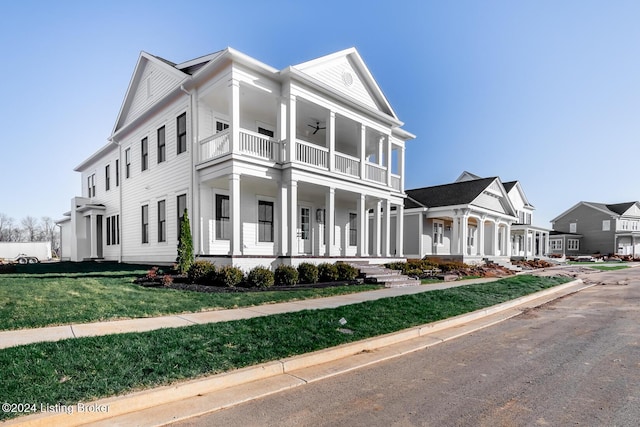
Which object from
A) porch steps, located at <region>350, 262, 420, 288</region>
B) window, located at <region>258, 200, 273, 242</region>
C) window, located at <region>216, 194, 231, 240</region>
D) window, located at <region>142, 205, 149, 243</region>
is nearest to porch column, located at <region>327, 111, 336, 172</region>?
window, located at <region>258, 200, 273, 242</region>

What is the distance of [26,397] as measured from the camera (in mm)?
3334

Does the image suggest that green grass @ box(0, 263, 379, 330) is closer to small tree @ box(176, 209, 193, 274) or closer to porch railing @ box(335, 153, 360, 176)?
small tree @ box(176, 209, 193, 274)

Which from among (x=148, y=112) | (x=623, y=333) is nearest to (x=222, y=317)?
(x=623, y=333)

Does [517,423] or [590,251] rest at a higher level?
[517,423]

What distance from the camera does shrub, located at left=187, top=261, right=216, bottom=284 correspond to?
11.1 m

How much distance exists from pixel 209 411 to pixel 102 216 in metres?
22.8

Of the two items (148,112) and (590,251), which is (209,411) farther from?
(590,251)

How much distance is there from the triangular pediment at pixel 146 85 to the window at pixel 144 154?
5.10 ft

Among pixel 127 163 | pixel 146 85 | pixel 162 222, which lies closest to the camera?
pixel 162 222

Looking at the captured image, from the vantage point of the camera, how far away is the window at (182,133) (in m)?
14.9

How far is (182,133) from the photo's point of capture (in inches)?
595

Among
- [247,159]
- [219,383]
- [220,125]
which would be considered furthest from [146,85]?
[219,383]

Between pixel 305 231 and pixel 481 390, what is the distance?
46.8ft

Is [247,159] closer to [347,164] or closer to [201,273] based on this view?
[201,273]
